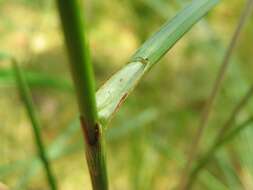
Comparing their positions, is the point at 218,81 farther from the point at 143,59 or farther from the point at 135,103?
the point at 135,103

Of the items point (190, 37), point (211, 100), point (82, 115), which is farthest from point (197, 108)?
point (82, 115)

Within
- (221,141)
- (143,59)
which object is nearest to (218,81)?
(221,141)

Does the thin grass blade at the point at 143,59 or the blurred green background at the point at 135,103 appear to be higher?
the blurred green background at the point at 135,103

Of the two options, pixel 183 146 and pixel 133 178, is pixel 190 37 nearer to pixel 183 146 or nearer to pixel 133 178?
pixel 183 146

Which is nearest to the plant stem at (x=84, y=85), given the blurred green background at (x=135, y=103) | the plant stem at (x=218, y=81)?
the plant stem at (x=218, y=81)

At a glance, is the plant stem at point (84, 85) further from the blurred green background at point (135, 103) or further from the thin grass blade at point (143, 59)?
the blurred green background at point (135, 103)

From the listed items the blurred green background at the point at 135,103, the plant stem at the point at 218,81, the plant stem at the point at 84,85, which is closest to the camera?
the plant stem at the point at 84,85

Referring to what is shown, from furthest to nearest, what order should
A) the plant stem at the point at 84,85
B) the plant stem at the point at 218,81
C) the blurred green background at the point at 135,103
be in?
the blurred green background at the point at 135,103
the plant stem at the point at 218,81
the plant stem at the point at 84,85
